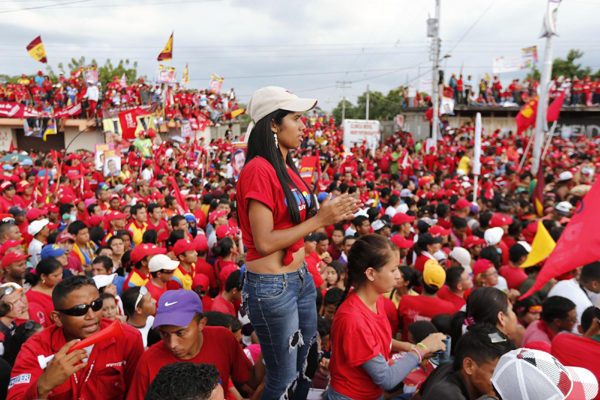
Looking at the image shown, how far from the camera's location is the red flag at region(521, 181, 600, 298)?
3092 millimetres

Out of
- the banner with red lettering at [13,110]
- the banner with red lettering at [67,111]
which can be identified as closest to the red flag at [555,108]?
the banner with red lettering at [67,111]

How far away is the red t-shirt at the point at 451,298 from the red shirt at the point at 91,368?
2974mm

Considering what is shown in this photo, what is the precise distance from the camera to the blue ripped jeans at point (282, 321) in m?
2.23

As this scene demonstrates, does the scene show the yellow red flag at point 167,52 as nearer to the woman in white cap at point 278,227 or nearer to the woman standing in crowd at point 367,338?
the woman in white cap at point 278,227

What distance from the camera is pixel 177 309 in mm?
2512

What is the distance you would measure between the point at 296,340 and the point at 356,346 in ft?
1.03

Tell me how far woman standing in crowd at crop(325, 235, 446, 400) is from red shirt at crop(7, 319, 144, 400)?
1.17m

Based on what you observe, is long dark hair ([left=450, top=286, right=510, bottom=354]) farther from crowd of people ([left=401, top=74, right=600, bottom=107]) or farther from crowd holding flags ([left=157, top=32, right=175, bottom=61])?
crowd of people ([left=401, top=74, right=600, bottom=107])

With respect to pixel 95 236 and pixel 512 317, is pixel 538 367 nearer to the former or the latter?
pixel 512 317

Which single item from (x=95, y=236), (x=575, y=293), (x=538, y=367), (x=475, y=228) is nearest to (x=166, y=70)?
(x=95, y=236)

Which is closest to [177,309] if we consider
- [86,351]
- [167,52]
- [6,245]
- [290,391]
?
[86,351]

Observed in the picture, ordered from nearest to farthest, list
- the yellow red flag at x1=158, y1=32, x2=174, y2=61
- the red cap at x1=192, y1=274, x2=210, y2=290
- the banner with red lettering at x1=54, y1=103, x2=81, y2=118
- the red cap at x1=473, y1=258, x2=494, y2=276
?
the red cap at x1=473, y1=258, x2=494, y2=276, the red cap at x1=192, y1=274, x2=210, y2=290, the yellow red flag at x1=158, y1=32, x2=174, y2=61, the banner with red lettering at x1=54, y1=103, x2=81, y2=118

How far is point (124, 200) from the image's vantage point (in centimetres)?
945

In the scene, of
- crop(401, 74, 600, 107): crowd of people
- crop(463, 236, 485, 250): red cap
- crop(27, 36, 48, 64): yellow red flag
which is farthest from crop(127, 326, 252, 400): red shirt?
crop(401, 74, 600, 107): crowd of people
